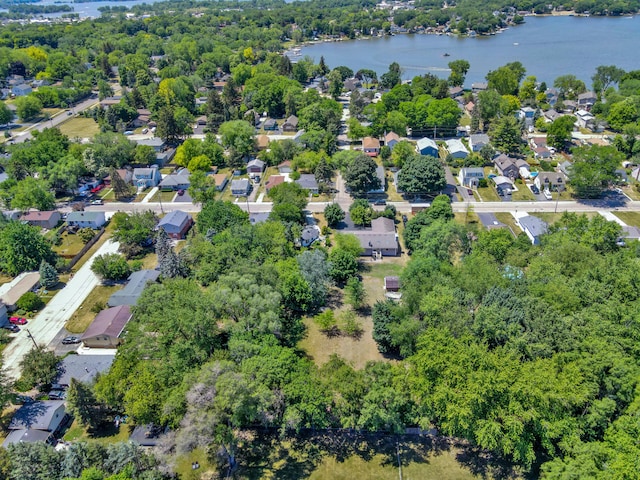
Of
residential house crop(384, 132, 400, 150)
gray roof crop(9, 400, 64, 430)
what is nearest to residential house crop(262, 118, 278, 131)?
residential house crop(384, 132, 400, 150)

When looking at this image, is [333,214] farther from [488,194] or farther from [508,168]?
[508,168]

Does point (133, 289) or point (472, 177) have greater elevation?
point (472, 177)

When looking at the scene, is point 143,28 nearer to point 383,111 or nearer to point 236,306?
point 383,111

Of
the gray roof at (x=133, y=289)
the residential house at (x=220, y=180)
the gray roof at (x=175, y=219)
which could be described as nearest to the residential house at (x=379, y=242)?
the gray roof at (x=175, y=219)

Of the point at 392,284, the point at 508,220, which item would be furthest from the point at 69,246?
the point at 508,220

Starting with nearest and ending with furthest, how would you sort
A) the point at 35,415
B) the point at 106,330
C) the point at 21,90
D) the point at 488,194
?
the point at 35,415, the point at 106,330, the point at 488,194, the point at 21,90

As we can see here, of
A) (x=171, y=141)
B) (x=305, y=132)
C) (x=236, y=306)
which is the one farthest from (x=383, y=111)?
(x=236, y=306)

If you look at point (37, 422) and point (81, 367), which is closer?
point (37, 422)

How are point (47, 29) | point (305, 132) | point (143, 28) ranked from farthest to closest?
point (143, 28) < point (47, 29) < point (305, 132)
